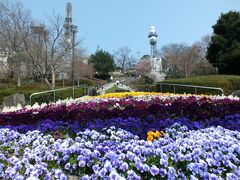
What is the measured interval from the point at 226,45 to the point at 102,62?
44.2 m

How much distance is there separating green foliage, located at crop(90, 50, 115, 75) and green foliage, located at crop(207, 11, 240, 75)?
41095 mm

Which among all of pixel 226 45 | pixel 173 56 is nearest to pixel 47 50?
pixel 226 45

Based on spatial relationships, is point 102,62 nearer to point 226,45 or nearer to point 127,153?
point 226,45

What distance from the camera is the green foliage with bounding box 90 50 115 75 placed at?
76375mm

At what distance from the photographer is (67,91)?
2145cm

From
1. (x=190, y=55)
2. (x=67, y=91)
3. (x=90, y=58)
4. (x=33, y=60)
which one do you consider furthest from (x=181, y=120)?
(x=90, y=58)

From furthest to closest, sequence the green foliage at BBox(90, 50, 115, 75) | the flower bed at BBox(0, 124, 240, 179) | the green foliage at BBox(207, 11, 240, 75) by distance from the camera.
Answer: the green foliage at BBox(90, 50, 115, 75), the green foliage at BBox(207, 11, 240, 75), the flower bed at BBox(0, 124, 240, 179)

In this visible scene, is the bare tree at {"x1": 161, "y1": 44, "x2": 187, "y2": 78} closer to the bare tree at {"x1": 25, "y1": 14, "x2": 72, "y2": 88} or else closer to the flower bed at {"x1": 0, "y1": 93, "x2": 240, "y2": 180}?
the bare tree at {"x1": 25, "y1": 14, "x2": 72, "y2": 88}

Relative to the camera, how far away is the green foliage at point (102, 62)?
251 feet

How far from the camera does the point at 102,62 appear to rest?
252 ft

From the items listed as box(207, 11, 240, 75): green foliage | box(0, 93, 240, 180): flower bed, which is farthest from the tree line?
box(0, 93, 240, 180): flower bed

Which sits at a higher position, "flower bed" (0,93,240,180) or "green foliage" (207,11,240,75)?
"green foliage" (207,11,240,75)

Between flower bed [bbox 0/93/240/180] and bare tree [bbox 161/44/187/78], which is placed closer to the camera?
flower bed [bbox 0/93/240/180]

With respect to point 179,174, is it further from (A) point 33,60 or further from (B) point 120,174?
(A) point 33,60
